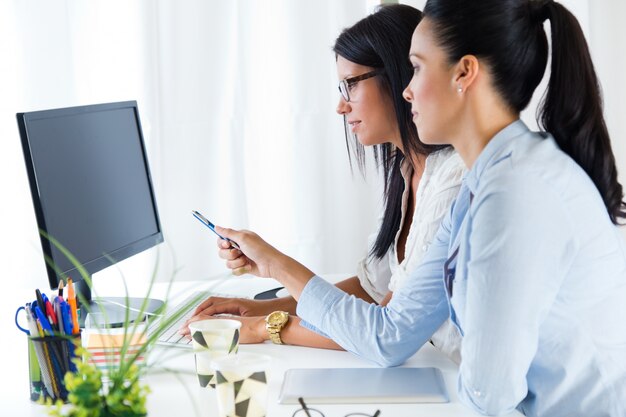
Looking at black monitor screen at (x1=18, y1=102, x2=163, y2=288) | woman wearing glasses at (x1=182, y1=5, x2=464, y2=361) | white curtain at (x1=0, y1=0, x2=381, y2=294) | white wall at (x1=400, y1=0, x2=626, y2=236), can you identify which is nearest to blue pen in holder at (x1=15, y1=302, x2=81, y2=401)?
black monitor screen at (x1=18, y1=102, x2=163, y2=288)

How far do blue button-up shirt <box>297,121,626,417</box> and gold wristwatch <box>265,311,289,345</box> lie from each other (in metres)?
0.35

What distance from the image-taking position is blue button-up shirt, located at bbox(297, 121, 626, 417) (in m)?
1.11

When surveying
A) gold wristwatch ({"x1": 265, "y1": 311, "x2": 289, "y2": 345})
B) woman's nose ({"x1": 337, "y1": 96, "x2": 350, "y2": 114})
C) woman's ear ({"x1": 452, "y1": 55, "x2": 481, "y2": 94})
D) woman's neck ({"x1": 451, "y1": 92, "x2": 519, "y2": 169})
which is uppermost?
woman's ear ({"x1": 452, "y1": 55, "x2": 481, "y2": 94})

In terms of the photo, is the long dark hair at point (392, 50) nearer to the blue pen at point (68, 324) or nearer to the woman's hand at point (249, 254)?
the woman's hand at point (249, 254)

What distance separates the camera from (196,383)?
1.31 meters

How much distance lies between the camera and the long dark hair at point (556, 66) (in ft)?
4.12

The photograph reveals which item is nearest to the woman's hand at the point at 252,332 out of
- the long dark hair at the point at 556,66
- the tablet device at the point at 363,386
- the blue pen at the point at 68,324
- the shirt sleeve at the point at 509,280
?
the tablet device at the point at 363,386

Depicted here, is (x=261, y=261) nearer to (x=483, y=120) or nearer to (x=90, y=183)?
(x=90, y=183)

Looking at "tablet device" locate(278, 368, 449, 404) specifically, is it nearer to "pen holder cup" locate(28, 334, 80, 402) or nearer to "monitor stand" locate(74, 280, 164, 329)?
"pen holder cup" locate(28, 334, 80, 402)

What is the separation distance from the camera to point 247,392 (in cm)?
108

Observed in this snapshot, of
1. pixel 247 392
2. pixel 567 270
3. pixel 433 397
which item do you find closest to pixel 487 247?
pixel 567 270

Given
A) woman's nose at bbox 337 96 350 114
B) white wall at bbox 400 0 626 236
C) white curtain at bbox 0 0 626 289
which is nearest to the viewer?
woman's nose at bbox 337 96 350 114

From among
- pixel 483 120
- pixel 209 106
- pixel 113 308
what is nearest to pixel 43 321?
pixel 113 308

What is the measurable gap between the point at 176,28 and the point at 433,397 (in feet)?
7.08
